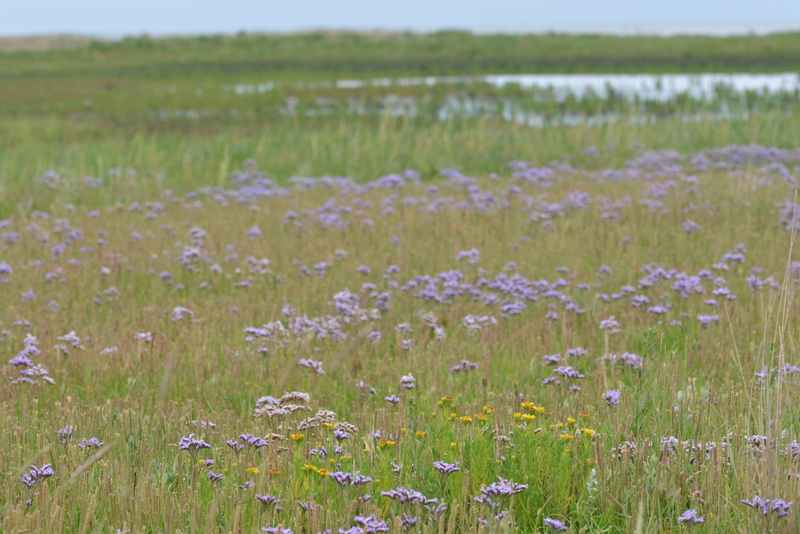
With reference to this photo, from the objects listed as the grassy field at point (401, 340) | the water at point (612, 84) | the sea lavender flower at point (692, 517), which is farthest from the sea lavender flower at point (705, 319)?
the water at point (612, 84)

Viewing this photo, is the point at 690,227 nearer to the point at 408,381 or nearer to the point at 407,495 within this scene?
the point at 408,381

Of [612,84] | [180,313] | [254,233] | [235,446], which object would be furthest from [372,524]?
[612,84]

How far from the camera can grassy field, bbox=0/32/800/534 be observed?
118 inches

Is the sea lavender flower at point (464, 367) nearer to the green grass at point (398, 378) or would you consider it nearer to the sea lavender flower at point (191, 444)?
the green grass at point (398, 378)

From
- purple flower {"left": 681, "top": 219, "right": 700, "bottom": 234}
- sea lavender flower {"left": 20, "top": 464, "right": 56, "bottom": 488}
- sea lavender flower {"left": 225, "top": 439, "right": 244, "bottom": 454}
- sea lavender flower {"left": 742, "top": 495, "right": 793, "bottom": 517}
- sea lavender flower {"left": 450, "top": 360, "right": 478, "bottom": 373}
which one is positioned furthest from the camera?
purple flower {"left": 681, "top": 219, "right": 700, "bottom": 234}

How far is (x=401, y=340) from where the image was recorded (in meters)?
5.32

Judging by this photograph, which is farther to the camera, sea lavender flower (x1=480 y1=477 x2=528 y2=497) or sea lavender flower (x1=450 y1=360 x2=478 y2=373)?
sea lavender flower (x1=450 y1=360 x2=478 y2=373)

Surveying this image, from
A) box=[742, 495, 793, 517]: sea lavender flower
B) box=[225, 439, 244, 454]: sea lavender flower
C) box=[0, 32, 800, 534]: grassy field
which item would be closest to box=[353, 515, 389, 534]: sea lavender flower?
box=[0, 32, 800, 534]: grassy field

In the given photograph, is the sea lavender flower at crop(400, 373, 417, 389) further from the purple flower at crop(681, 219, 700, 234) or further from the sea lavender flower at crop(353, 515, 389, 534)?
the purple flower at crop(681, 219, 700, 234)

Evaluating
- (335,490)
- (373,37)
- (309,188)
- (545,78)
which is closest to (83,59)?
(373,37)

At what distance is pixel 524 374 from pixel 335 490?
1.79 meters

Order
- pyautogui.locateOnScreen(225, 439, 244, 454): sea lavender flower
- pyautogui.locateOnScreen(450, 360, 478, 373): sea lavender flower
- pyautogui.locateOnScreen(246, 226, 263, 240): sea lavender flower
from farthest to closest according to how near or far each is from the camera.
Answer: pyautogui.locateOnScreen(246, 226, 263, 240): sea lavender flower < pyautogui.locateOnScreen(450, 360, 478, 373): sea lavender flower < pyautogui.locateOnScreen(225, 439, 244, 454): sea lavender flower

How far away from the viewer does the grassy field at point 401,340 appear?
9.82 feet

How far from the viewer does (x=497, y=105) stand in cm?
2641
